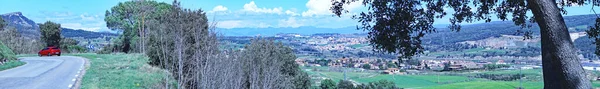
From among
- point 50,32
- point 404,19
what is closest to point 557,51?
point 404,19

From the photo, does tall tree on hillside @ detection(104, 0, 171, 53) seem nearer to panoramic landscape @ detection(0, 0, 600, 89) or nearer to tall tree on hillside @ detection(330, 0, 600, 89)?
panoramic landscape @ detection(0, 0, 600, 89)

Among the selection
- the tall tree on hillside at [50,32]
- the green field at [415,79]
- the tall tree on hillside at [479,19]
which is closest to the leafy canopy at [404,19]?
the tall tree on hillside at [479,19]

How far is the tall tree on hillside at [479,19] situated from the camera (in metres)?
6.08

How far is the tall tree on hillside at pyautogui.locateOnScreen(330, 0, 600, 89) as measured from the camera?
6.08m

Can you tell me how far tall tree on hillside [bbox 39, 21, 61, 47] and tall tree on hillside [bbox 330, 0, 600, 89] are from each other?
181 feet

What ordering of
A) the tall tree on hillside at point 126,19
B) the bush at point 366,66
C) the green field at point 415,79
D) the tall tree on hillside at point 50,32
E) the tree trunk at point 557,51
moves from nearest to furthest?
the tree trunk at point 557,51
the green field at point 415,79
the bush at point 366,66
the tall tree on hillside at point 126,19
the tall tree on hillside at point 50,32

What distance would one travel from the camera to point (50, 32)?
2239 inches

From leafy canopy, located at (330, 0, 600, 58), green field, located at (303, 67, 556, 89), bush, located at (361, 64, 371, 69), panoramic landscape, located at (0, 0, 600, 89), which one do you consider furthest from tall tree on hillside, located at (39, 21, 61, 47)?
leafy canopy, located at (330, 0, 600, 58)

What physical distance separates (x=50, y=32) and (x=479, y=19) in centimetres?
5600

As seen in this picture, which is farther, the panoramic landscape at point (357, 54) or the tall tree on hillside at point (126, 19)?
the tall tree on hillside at point (126, 19)

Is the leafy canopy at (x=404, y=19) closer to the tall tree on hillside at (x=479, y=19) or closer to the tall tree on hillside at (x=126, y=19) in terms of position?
the tall tree on hillside at (x=479, y=19)

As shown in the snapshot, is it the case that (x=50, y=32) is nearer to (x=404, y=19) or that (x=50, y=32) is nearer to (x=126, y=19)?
(x=126, y=19)

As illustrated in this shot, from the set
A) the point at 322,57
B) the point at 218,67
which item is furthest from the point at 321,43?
the point at 218,67

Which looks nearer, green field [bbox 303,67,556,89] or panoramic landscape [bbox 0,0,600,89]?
panoramic landscape [bbox 0,0,600,89]
